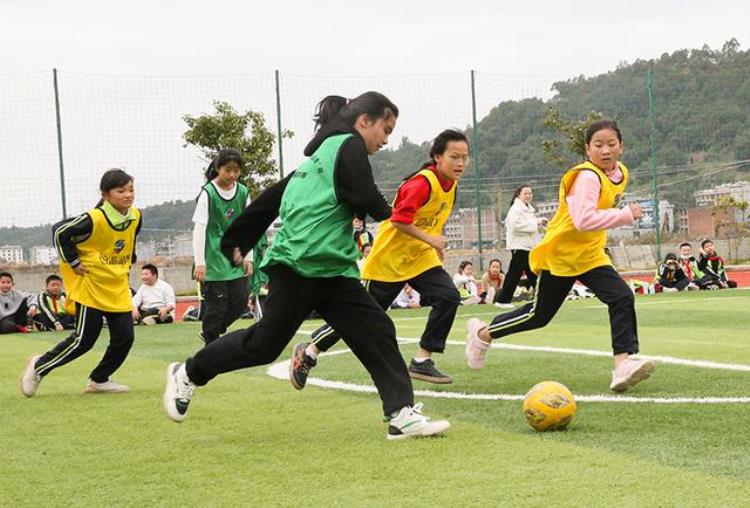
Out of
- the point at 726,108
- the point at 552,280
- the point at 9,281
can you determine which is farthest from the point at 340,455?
the point at 726,108

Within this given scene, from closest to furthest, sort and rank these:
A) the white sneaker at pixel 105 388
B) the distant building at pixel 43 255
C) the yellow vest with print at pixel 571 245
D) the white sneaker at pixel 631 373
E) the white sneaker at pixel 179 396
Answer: the white sneaker at pixel 179 396, the white sneaker at pixel 631 373, the yellow vest with print at pixel 571 245, the white sneaker at pixel 105 388, the distant building at pixel 43 255

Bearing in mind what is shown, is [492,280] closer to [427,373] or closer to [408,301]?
[408,301]

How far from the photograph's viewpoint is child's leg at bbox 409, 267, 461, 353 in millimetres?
7809

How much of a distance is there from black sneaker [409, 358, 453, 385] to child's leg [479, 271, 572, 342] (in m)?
0.51

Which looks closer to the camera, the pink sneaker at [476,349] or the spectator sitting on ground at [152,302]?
the pink sneaker at [476,349]

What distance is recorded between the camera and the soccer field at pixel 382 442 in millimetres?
3982

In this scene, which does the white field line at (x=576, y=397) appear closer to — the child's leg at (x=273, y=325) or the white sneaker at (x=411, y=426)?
the white sneaker at (x=411, y=426)

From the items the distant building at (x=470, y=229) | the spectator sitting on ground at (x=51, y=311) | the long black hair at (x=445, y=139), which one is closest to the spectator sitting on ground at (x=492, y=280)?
the distant building at (x=470, y=229)

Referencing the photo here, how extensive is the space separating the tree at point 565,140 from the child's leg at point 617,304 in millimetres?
22202

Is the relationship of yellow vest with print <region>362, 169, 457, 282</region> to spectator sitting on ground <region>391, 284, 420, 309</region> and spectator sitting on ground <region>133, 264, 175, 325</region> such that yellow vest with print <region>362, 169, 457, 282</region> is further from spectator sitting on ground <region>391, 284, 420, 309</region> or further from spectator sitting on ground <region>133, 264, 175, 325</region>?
spectator sitting on ground <region>391, 284, 420, 309</region>

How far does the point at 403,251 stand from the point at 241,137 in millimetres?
14640

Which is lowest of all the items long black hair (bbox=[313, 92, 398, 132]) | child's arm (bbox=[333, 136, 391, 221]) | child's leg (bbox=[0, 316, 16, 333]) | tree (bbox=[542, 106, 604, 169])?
child's leg (bbox=[0, 316, 16, 333])

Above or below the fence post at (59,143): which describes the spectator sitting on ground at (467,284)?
below

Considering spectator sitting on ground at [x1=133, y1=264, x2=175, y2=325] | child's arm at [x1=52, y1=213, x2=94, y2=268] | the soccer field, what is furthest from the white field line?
spectator sitting on ground at [x1=133, y1=264, x2=175, y2=325]
